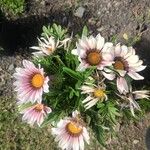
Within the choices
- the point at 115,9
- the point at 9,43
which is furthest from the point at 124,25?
the point at 9,43

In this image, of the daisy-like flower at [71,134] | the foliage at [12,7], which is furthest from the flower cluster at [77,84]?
the foliage at [12,7]

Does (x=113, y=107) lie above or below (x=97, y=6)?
below

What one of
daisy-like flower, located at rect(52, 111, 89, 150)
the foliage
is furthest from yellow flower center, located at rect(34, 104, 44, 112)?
the foliage

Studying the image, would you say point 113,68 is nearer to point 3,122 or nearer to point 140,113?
point 140,113


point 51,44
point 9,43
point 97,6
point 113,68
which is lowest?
point 113,68

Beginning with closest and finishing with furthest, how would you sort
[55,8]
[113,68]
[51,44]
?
[113,68] → [51,44] → [55,8]

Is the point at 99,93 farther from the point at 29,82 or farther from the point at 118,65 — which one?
the point at 29,82
